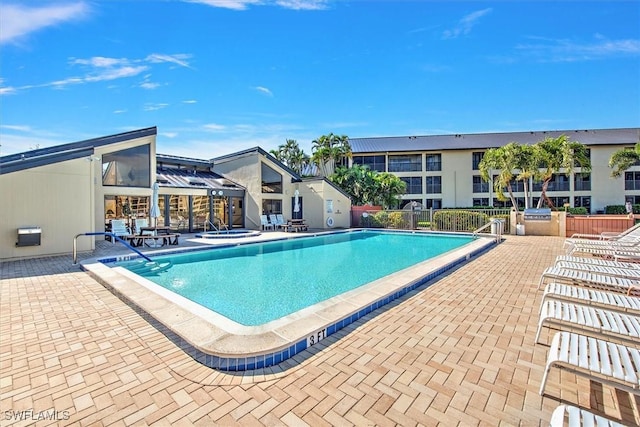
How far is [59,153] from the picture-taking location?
396 inches

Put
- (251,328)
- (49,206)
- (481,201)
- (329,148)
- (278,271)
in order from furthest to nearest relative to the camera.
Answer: (481,201) → (329,148) → (49,206) → (278,271) → (251,328)

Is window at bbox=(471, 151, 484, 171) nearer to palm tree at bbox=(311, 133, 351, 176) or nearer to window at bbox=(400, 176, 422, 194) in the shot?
window at bbox=(400, 176, 422, 194)

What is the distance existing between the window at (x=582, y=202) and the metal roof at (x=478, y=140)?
5.39m

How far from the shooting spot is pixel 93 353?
3.42 meters

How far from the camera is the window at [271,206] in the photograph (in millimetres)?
19703

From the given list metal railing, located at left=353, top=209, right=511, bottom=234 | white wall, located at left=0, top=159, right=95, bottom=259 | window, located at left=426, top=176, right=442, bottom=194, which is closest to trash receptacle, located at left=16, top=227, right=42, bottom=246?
white wall, located at left=0, top=159, right=95, bottom=259

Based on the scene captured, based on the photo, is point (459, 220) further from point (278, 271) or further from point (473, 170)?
point (473, 170)

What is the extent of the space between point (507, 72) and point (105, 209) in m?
21.3

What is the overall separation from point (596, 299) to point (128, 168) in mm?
15977

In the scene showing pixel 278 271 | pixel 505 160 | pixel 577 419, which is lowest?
pixel 278 271

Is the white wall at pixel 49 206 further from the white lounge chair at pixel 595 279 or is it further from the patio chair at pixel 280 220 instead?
the white lounge chair at pixel 595 279

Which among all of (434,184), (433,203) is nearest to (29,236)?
(433,203)

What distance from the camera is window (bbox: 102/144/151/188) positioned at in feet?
43.4

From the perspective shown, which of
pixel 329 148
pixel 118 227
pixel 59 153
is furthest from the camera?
pixel 329 148
